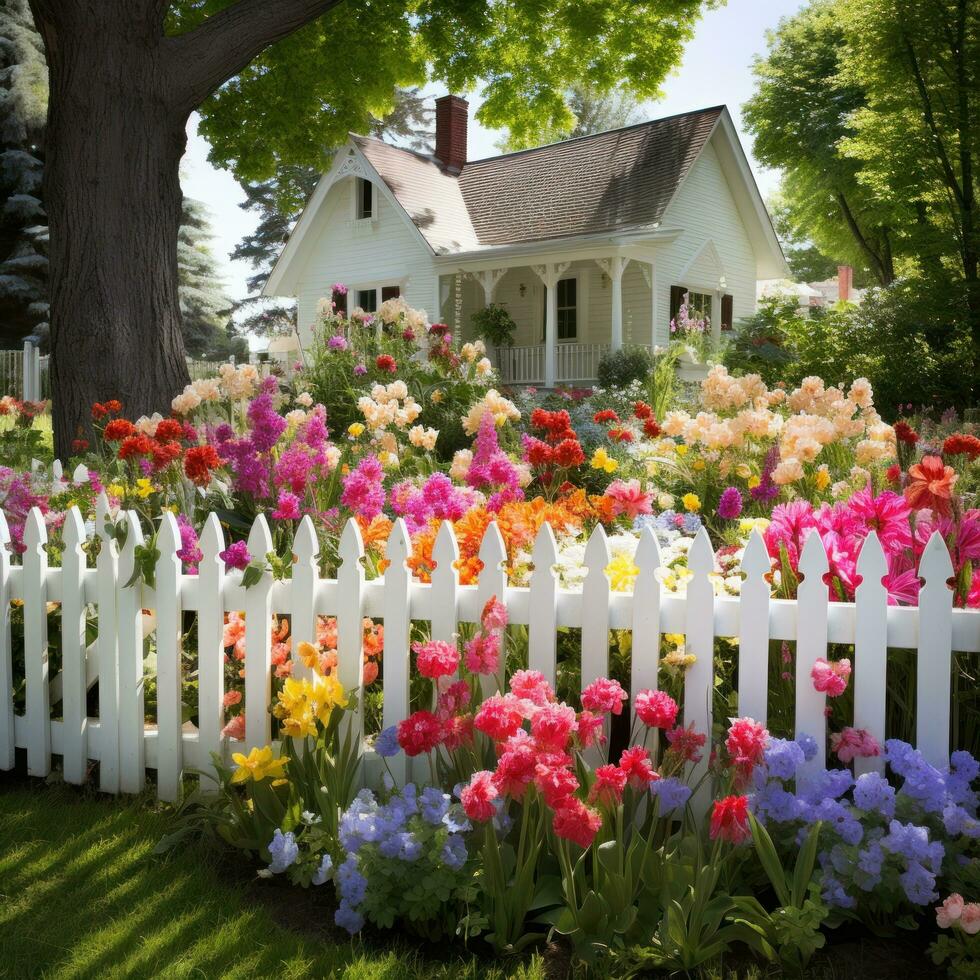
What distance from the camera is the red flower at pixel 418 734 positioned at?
2.39 metres

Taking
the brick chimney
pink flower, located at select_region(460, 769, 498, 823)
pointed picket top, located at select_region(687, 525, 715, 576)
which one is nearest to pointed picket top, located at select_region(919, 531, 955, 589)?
pointed picket top, located at select_region(687, 525, 715, 576)

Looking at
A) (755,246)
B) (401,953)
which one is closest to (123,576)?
(401,953)

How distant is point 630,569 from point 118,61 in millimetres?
5643

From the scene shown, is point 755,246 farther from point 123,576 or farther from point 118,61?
point 123,576

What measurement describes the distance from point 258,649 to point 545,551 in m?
0.99

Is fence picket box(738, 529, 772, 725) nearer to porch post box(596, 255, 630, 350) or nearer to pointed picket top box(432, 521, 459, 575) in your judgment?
pointed picket top box(432, 521, 459, 575)

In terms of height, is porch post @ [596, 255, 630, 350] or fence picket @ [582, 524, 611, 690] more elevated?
porch post @ [596, 255, 630, 350]

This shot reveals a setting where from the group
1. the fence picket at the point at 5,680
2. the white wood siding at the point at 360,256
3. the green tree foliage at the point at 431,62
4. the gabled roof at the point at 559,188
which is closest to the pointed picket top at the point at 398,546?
the fence picket at the point at 5,680

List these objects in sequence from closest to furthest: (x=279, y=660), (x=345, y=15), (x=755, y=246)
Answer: (x=279, y=660) < (x=345, y=15) < (x=755, y=246)

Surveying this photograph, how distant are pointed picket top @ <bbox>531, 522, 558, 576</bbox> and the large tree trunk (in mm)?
4517

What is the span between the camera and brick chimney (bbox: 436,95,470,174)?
22.6 m

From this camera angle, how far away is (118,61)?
6.49m

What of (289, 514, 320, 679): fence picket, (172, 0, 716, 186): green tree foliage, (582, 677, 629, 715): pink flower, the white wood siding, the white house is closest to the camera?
(582, 677, 629, 715): pink flower

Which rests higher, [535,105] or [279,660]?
[535,105]
